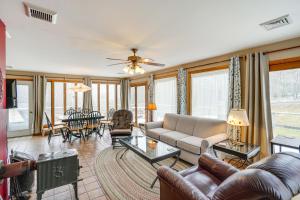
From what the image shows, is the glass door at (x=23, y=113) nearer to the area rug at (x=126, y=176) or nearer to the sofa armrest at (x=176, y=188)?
the area rug at (x=126, y=176)

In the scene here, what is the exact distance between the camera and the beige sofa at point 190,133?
2.98 metres

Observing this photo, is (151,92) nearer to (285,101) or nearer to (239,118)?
(239,118)

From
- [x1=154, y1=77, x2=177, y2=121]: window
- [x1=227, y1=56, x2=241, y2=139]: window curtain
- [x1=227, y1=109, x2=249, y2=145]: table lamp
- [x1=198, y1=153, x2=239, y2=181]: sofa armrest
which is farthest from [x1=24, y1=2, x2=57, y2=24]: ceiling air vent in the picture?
[x1=154, y1=77, x2=177, y2=121]: window

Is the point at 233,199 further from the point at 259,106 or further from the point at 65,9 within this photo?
the point at 259,106

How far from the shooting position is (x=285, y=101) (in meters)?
2.93

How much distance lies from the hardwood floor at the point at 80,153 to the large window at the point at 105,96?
6.74 feet

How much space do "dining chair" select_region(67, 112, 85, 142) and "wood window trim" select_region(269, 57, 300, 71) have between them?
17.6 ft

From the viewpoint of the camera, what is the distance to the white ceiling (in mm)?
1681

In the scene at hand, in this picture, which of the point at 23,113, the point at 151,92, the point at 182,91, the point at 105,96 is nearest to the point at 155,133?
the point at 182,91

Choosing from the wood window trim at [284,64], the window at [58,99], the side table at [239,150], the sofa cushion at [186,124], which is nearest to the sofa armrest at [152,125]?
the sofa cushion at [186,124]

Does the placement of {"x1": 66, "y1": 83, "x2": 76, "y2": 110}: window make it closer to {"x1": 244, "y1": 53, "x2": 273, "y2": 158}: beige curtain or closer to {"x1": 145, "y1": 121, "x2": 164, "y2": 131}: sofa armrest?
{"x1": 145, "y1": 121, "x2": 164, "y2": 131}: sofa armrest

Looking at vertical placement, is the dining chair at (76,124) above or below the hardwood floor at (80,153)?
above

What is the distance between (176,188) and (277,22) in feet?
8.24

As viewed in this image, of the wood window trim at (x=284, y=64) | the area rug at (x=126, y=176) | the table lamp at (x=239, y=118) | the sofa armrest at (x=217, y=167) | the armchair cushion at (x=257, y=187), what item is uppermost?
the wood window trim at (x=284, y=64)
